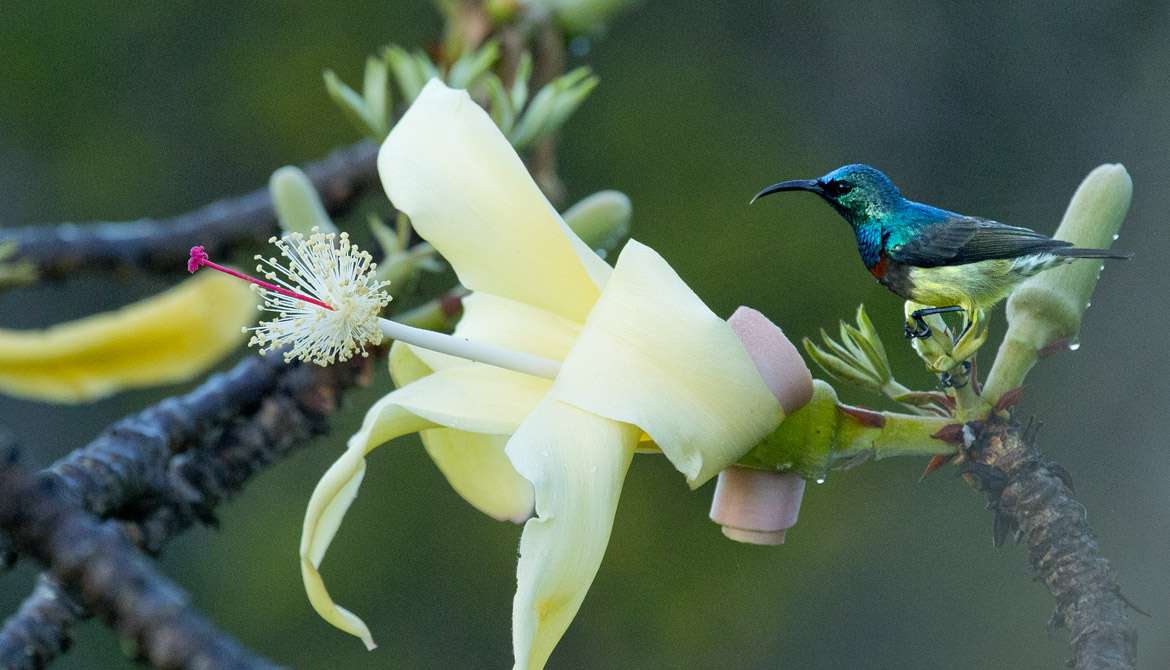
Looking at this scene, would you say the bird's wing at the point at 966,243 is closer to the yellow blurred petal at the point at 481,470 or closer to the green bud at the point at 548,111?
the yellow blurred petal at the point at 481,470

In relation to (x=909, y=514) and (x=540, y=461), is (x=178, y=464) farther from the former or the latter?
(x=909, y=514)

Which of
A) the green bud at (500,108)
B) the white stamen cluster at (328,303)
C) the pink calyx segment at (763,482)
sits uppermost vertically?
the green bud at (500,108)

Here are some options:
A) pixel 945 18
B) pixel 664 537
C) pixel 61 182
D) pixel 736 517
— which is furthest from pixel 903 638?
pixel 61 182

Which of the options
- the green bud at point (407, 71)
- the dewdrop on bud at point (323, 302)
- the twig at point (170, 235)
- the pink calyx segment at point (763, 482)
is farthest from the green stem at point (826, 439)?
the twig at point (170, 235)

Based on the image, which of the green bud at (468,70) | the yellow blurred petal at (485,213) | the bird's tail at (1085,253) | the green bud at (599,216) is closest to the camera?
the bird's tail at (1085,253)

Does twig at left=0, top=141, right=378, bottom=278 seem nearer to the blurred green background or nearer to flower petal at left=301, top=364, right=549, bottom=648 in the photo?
the blurred green background

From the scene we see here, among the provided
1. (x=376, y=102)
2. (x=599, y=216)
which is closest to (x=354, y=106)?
(x=376, y=102)

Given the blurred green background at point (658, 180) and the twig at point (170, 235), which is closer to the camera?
the twig at point (170, 235)

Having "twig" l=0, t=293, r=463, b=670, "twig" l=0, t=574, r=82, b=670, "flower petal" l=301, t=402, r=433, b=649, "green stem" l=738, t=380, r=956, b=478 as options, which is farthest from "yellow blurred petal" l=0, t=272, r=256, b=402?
"green stem" l=738, t=380, r=956, b=478
